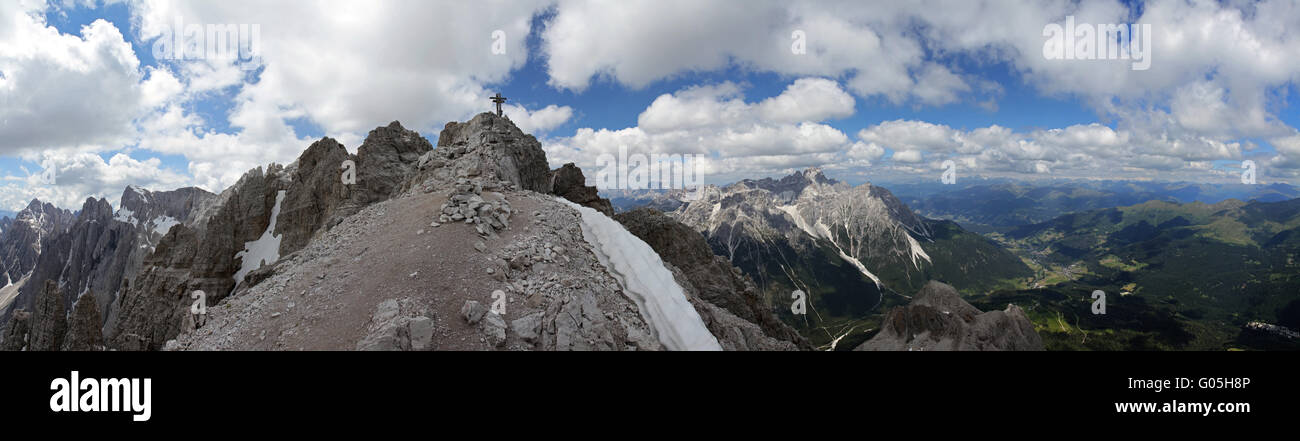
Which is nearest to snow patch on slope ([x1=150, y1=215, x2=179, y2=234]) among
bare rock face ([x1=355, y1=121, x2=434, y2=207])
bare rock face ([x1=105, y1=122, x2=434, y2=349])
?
bare rock face ([x1=105, y1=122, x2=434, y2=349])

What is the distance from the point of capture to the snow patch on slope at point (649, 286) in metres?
18.9

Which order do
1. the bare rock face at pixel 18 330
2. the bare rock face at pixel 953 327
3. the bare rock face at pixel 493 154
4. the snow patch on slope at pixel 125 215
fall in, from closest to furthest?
the bare rock face at pixel 493 154 < the bare rock face at pixel 953 327 < the bare rock face at pixel 18 330 < the snow patch on slope at pixel 125 215

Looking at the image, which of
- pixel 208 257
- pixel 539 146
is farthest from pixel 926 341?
pixel 208 257

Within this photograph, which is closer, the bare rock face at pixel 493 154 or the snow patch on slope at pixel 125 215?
the bare rock face at pixel 493 154

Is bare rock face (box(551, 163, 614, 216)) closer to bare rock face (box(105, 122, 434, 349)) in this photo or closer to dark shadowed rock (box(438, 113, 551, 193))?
dark shadowed rock (box(438, 113, 551, 193))

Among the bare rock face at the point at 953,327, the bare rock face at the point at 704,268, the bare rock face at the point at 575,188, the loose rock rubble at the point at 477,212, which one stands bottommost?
the bare rock face at the point at 953,327

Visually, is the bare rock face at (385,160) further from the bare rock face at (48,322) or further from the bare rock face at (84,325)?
the bare rock face at (48,322)

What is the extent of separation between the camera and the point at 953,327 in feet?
161

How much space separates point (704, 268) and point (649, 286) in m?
29.9

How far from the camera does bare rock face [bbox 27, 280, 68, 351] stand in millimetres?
57969

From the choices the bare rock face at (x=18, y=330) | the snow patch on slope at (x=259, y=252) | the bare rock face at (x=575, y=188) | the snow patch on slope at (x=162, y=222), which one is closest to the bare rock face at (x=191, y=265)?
the snow patch on slope at (x=259, y=252)

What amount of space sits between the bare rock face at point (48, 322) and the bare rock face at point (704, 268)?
7106cm
